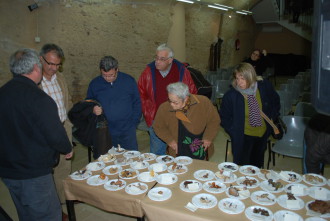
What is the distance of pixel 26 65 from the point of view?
1.97 meters

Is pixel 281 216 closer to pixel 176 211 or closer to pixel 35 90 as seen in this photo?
pixel 176 211

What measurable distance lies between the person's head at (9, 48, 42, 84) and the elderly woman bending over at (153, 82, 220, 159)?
1.27 m

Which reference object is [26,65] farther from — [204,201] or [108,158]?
[204,201]

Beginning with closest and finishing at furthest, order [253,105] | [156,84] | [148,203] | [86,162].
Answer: [148,203]
[253,105]
[156,84]
[86,162]

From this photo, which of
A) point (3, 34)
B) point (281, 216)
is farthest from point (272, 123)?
point (3, 34)

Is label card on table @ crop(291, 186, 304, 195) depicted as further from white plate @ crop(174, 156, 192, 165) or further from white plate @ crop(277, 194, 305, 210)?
white plate @ crop(174, 156, 192, 165)

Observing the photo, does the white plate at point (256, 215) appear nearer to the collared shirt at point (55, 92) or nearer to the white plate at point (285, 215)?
the white plate at point (285, 215)

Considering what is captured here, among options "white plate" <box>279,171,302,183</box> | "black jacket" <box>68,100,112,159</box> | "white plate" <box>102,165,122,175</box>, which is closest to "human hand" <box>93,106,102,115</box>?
"black jacket" <box>68,100,112,159</box>

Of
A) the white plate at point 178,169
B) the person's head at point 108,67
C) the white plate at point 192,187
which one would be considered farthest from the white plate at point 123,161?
the person's head at point 108,67

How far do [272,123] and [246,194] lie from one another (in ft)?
4.49

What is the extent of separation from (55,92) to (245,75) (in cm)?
209

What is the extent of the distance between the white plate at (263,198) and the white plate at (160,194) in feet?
2.07

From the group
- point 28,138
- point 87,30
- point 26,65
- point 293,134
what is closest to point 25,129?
point 28,138

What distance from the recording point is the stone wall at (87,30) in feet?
15.2
